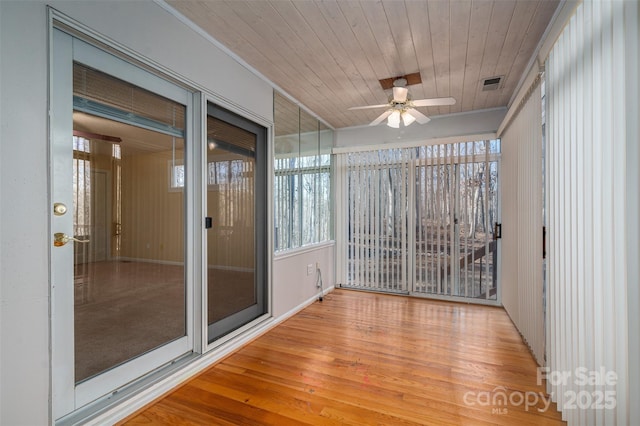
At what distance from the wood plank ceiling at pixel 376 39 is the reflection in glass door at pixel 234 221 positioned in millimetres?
685

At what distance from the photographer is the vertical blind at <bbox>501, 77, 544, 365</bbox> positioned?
7.58ft

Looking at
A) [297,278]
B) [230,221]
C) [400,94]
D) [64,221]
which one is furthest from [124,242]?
[400,94]

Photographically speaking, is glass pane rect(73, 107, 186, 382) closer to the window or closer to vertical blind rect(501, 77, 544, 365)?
the window

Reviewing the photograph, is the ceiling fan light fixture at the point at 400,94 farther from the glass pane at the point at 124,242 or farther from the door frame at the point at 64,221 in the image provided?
the door frame at the point at 64,221

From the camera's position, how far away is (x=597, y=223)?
1344 mm

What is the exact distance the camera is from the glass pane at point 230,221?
2566 millimetres

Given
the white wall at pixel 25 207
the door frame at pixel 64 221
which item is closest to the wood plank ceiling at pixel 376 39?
the door frame at pixel 64 221

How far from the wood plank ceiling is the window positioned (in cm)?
49

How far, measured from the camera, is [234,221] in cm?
283

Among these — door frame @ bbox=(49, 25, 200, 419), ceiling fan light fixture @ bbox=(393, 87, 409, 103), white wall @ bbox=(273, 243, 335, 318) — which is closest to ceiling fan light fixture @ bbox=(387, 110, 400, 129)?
ceiling fan light fixture @ bbox=(393, 87, 409, 103)

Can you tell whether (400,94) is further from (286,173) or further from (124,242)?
(124,242)

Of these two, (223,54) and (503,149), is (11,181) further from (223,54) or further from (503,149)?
(503,149)

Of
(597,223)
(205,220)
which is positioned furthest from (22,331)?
(597,223)

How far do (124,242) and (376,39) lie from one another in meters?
2.46
